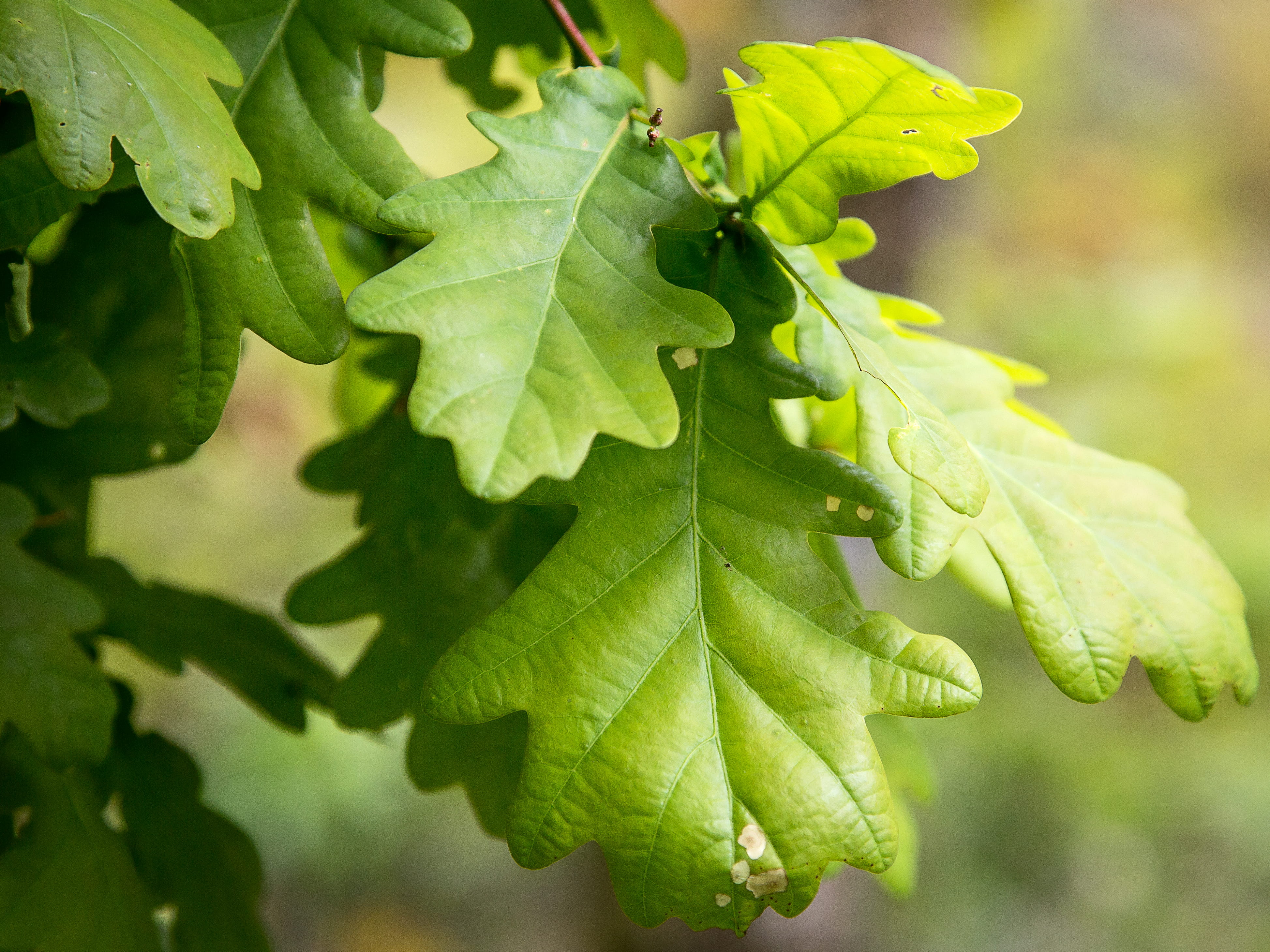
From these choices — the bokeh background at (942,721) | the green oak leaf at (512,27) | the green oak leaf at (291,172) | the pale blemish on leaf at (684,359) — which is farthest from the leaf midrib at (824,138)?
the bokeh background at (942,721)

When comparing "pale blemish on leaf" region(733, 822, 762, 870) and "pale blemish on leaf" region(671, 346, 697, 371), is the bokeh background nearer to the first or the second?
"pale blemish on leaf" region(671, 346, 697, 371)

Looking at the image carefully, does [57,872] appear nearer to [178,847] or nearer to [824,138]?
[178,847]

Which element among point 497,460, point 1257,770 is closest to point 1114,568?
point 497,460

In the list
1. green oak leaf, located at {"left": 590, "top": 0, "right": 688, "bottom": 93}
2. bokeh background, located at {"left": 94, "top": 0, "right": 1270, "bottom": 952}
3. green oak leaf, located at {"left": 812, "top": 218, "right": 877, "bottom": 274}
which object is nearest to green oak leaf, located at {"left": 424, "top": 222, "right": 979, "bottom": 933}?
green oak leaf, located at {"left": 812, "top": 218, "right": 877, "bottom": 274}

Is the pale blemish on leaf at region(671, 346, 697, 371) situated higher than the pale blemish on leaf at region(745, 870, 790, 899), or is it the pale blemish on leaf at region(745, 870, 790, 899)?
the pale blemish on leaf at region(671, 346, 697, 371)

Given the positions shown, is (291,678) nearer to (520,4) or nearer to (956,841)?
(520,4)

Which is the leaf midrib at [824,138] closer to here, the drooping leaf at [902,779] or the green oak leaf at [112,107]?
the green oak leaf at [112,107]

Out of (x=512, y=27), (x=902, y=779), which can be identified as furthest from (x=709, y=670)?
(x=512, y=27)
